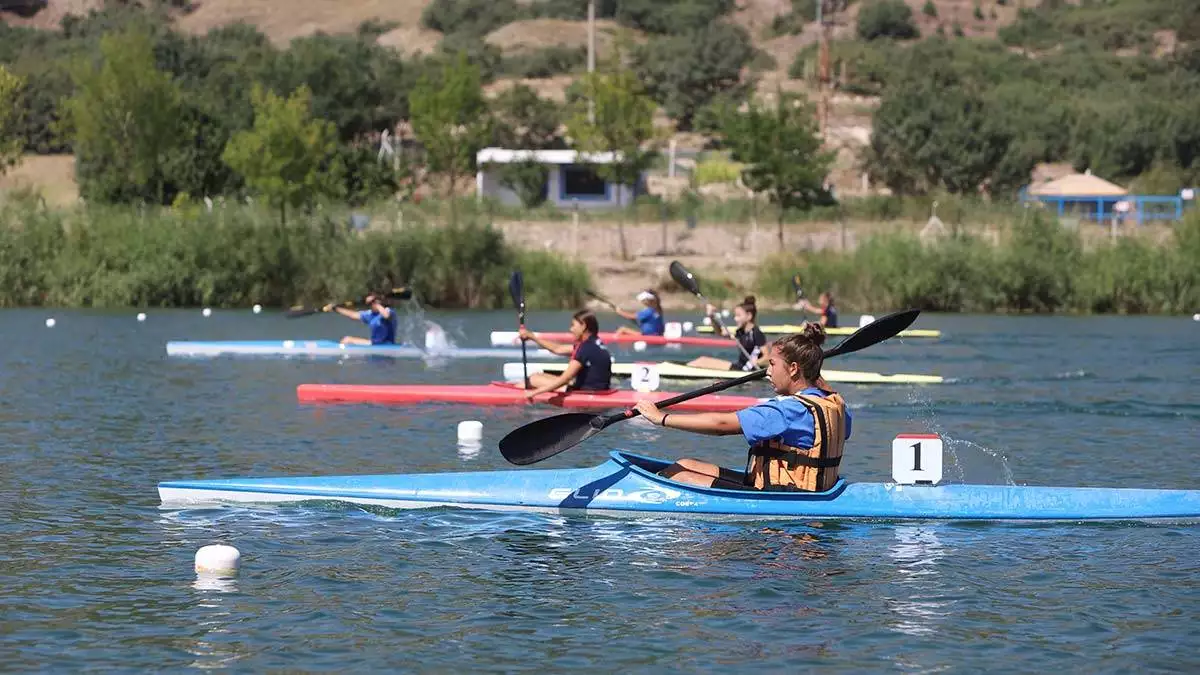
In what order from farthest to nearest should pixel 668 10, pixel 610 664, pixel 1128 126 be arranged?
pixel 668 10
pixel 1128 126
pixel 610 664

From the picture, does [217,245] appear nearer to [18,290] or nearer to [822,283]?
[18,290]

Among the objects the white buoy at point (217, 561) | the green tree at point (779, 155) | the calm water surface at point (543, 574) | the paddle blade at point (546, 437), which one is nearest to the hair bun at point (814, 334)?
the calm water surface at point (543, 574)

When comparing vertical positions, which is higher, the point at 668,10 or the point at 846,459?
the point at 668,10

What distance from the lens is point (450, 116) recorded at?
61938mm

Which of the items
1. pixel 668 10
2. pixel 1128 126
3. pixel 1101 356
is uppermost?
pixel 668 10

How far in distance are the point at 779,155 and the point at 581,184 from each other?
1359 cm

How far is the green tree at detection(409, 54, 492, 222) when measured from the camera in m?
61.6

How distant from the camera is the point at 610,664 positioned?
366 inches

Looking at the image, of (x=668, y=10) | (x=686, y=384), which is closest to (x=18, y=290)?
(x=686, y=384)

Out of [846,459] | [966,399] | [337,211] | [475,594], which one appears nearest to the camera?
[475,594]

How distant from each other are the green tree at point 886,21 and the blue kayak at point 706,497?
106m

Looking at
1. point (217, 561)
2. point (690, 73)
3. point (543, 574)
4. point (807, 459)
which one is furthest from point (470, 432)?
point (690, 73)

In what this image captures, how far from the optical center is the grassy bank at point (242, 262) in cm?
4681

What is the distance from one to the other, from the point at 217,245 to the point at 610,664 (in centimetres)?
4013
